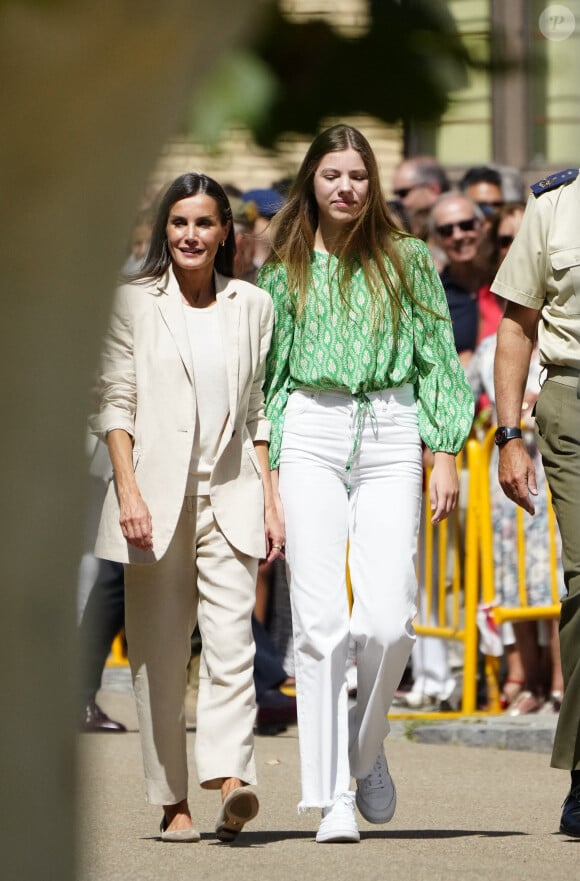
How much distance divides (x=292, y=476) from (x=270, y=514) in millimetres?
164

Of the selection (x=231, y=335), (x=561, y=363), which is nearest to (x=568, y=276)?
(x=561, y=363)

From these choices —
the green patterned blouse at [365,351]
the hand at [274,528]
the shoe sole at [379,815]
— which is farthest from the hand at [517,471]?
the shoe sole at [379,815]

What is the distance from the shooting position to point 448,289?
8.76 m

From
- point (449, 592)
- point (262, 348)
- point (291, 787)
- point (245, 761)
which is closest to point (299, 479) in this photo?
point (262, 348)

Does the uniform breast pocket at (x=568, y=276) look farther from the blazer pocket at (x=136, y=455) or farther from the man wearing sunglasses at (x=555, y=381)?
the blazer pocket at (x=136, y=455)

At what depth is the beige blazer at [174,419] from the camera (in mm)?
5203

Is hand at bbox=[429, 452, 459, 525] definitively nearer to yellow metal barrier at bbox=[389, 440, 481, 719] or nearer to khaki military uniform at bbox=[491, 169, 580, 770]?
khaki military uniform at bbox=[491, 169, 580, 770]

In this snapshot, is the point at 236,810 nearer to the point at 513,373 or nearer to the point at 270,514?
the point at 270,514

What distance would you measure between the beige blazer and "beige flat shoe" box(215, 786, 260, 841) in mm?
690

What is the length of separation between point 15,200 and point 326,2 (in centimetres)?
32

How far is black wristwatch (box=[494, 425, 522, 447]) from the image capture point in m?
5.58

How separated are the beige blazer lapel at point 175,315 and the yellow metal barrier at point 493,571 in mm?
3131

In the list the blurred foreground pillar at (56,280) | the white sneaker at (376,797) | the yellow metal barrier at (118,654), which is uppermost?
the blurred foreground pillar at (56,280)

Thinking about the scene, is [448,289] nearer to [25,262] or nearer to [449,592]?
[449,592]
